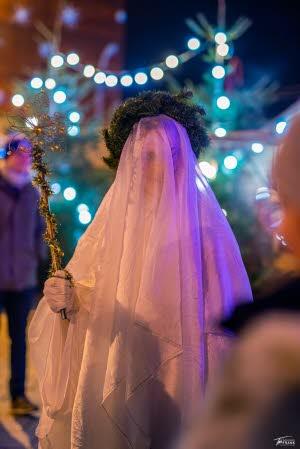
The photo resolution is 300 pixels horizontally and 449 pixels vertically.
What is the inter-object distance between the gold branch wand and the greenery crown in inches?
11.3

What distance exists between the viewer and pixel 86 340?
3357 mm

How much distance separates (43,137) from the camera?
370cm

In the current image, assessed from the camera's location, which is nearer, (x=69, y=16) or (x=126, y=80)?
(x=126, y=80)

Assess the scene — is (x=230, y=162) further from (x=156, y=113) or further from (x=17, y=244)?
(x=156, y=113)

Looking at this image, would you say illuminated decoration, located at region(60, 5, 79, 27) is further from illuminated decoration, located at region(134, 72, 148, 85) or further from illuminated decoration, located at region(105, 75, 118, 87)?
illuminated decoration, located at region(105, 75, 118, 87)

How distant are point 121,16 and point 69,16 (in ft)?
3.66

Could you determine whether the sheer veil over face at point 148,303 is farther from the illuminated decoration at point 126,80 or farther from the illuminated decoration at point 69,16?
the illuminated decoration at point 69,16

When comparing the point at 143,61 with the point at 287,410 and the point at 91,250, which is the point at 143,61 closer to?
the point at 91,250

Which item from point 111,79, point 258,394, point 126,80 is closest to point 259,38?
point 126,80

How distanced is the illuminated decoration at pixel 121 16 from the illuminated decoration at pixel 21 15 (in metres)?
1.92

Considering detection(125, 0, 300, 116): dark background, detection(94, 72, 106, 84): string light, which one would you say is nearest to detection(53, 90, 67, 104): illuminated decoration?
detection(94, 72, 106, 84): string light

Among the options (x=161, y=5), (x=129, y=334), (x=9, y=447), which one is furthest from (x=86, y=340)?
(x=161, y=5)

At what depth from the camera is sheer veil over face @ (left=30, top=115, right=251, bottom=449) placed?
320cm

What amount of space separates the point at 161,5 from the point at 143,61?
4.31ft
